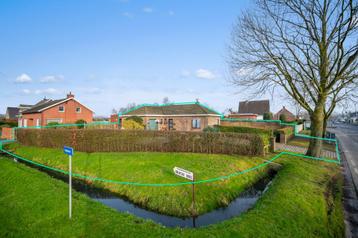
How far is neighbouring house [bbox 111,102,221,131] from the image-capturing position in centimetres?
2691

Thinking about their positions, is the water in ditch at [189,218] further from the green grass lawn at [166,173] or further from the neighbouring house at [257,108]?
the neighbouring house at [257,108]

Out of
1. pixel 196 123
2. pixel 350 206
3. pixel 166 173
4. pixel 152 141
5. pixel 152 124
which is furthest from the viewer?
pixel 152 124

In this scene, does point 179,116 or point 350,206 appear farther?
point 179,116

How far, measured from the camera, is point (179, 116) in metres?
28.6

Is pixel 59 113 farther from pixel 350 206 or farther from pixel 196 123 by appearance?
pixel 350 206

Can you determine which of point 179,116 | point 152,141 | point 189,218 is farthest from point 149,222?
point 179,116

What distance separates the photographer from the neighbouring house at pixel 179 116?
88.3ft

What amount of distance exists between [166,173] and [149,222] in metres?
3.82

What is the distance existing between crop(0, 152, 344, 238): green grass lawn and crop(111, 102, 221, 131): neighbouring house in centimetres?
1863

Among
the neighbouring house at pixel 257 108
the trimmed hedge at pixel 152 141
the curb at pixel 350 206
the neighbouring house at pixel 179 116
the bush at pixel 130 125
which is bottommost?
the curb at pixel 350 206

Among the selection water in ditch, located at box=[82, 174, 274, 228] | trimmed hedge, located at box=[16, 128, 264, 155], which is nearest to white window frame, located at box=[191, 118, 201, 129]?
trimmed hedge, located at box=[16, 128, 264, 155]

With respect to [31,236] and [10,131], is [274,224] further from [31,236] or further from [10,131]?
[10,131]

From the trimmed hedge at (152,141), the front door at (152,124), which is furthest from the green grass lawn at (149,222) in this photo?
the front door at (152,124)

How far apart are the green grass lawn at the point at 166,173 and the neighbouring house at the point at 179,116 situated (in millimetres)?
14526
